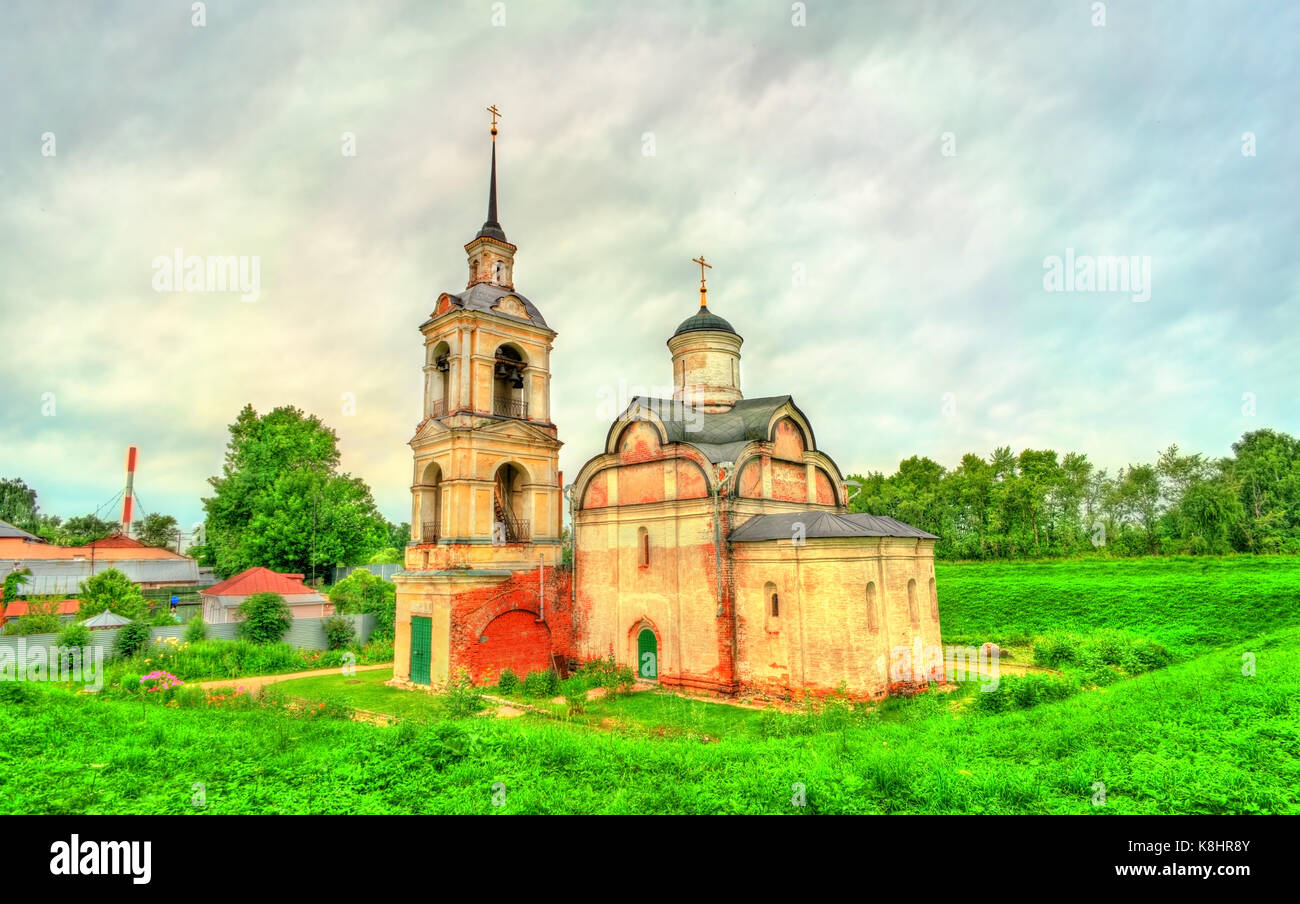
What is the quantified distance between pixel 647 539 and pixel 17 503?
87047 mm

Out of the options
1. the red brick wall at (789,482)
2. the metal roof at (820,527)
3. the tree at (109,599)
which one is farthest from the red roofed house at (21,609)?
the red brick wall at (789,482)

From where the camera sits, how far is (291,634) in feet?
75.5

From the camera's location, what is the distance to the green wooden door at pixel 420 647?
16953 millimetres

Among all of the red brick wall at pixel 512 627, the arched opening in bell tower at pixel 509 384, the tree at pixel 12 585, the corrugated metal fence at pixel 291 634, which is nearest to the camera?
the red brick wall at pixel 512 627

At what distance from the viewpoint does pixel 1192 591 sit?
22.2m

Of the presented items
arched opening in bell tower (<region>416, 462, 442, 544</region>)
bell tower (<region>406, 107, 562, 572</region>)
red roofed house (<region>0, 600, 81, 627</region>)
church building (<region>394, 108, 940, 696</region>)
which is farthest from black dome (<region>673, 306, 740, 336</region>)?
red roofed house (<region>0, 600, 81, 627</region>)

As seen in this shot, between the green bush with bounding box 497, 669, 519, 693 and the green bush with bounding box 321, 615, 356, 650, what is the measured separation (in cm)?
1027

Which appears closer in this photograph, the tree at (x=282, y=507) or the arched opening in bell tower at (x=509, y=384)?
the arched opening in bell tower at (x=509, y=384)

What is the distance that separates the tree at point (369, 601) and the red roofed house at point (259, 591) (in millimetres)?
709

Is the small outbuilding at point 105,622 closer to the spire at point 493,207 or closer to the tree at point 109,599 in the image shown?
the tree at point 109,599

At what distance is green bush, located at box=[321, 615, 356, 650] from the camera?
77.7ft

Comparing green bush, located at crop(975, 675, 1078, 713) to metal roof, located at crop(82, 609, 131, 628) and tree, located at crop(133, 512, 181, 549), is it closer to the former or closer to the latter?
metal roof, located at crop(82, 609, 131, 628)

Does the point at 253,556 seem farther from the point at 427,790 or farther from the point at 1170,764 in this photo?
the point at 1170,764
